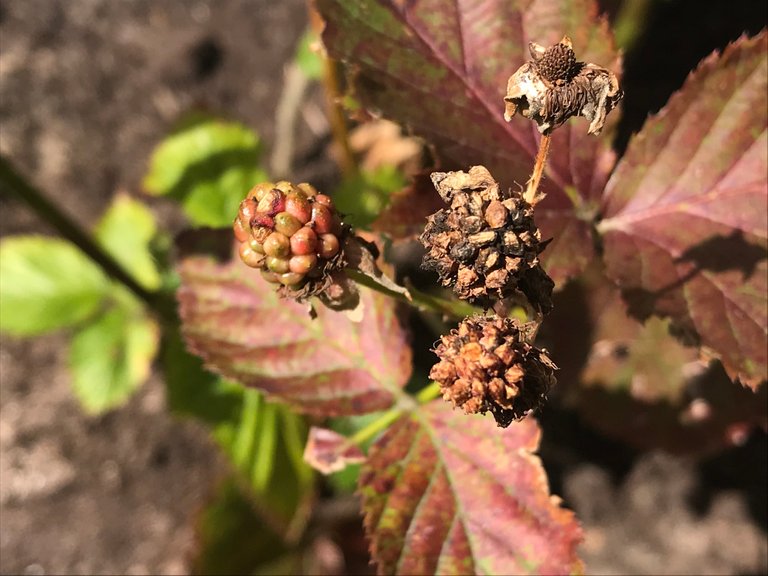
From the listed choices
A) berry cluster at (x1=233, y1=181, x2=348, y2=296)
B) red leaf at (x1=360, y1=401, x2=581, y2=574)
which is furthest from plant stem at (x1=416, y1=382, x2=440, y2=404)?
berry cluster at (x1=233, y1=181, x2=348, y2=296)

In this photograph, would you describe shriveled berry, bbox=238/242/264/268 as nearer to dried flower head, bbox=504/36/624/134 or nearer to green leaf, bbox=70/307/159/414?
dried flower head, bbox=504/36/624/134

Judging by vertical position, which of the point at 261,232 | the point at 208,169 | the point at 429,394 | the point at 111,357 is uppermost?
the point at 208,169

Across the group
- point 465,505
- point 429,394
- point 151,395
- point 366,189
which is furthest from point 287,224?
point 151,395


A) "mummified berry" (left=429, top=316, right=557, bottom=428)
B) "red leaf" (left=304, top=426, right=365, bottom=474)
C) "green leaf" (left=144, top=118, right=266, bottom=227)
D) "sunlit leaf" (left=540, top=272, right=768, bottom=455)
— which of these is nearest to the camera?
"mummified berry" (left=429, top=316, right=557, bottom=428)

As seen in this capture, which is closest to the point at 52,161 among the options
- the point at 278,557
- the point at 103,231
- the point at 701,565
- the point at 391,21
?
the point at 103,231

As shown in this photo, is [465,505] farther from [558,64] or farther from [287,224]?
[558,64]

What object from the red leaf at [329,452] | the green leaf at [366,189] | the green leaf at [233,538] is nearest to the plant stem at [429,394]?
the red leaf at [329,452]
